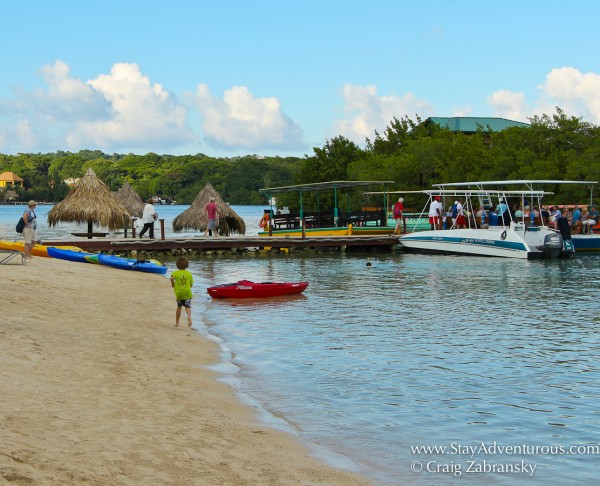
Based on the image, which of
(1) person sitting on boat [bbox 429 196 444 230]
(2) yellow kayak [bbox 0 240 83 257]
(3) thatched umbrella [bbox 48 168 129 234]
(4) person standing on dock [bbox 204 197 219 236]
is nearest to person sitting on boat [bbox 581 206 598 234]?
(1) person sitting on boat [bbox 429 196 444 230]

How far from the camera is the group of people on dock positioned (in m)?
38.2

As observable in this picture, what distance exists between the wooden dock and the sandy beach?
71.6ft

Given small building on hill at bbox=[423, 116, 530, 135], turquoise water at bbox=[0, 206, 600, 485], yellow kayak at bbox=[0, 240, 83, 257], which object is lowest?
turquoise water at bbox=[0, 206, 600, 485]

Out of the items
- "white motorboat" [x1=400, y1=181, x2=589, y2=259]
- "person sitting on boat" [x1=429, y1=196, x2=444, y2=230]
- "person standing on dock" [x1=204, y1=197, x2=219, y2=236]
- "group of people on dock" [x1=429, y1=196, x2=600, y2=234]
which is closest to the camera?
"white motorboat" [x1=400, y1=181, x2=589, y2=259]

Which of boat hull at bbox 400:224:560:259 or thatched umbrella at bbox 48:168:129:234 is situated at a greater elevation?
thatched umbrella at bbox 48:168:129:234

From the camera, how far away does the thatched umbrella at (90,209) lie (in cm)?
4466

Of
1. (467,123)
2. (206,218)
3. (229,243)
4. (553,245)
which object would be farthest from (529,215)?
(467,123)

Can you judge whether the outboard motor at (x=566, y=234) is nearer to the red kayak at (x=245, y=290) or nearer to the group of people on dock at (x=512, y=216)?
the group of people on dock at (x=512, y=216)

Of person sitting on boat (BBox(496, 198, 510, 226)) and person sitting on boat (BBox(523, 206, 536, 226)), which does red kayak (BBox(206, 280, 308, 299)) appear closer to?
person sitting on boat (BBox(496, 198, 510, 226))

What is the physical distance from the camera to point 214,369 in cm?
1302

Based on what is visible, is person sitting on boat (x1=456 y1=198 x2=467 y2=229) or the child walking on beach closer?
the child walking on beach

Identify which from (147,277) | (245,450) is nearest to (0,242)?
(147,277)

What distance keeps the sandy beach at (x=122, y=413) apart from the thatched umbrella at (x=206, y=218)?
3228cm

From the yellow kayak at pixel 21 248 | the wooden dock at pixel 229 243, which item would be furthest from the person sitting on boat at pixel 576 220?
the yellow kayak at pixel 21 248
